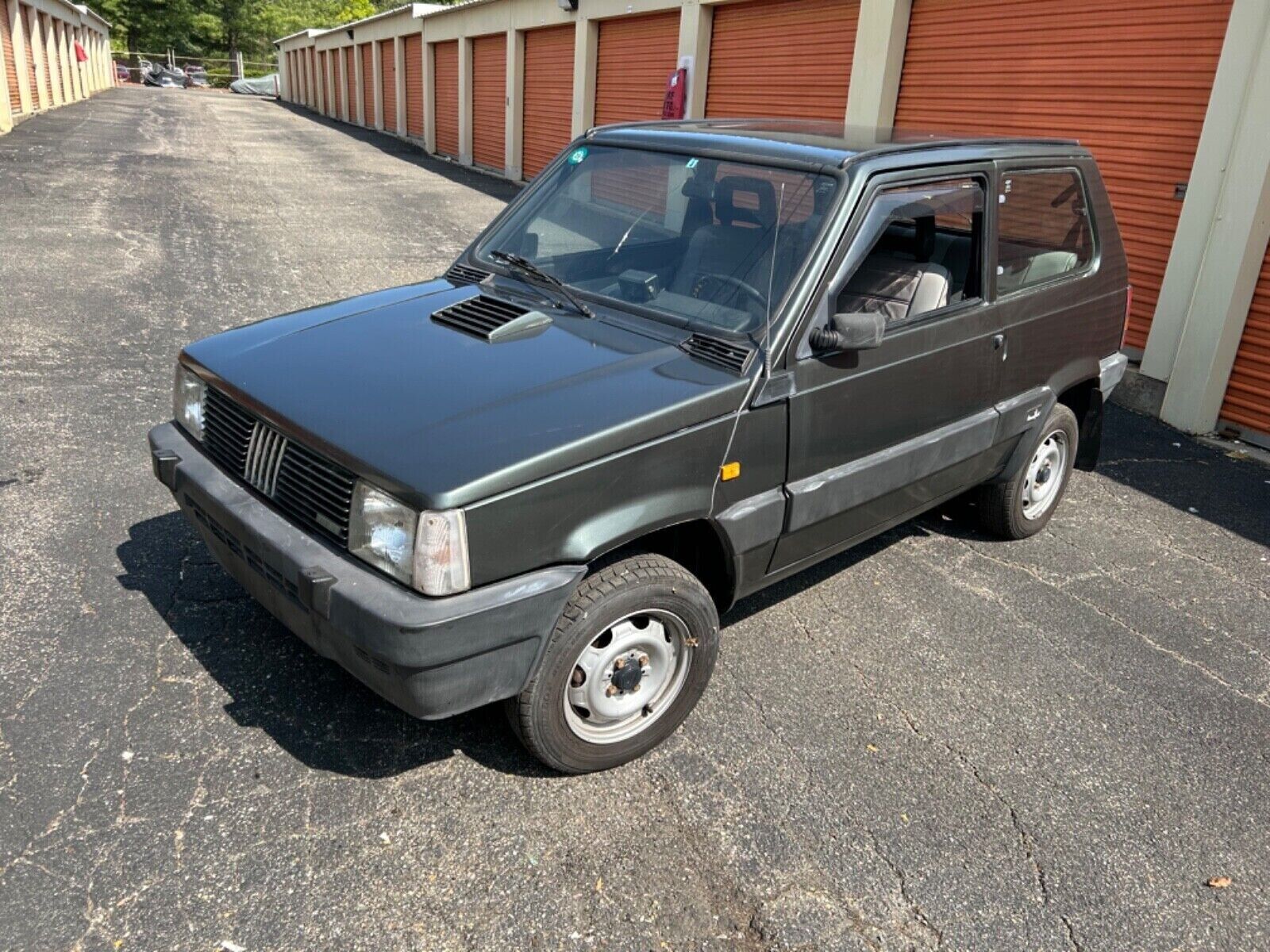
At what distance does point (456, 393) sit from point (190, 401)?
1179 mm

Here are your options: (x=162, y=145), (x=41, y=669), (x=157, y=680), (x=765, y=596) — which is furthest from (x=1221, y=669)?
(x=162, y=145)

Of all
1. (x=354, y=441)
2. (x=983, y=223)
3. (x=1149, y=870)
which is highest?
(x=983, y=223)

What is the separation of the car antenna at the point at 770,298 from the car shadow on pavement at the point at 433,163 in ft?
28.5

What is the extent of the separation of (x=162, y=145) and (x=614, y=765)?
21.7 meters

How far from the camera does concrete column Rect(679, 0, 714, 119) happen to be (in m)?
13.0

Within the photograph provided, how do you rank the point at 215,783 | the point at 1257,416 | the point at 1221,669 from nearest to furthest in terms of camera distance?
the point at 215,783
the point at 1221,669
the point at 1257,416

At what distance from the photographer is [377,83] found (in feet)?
104

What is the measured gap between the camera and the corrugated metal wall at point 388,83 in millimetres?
30058

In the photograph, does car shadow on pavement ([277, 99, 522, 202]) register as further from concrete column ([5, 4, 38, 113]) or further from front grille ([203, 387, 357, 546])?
front grille ([203, 387, 357, 546])

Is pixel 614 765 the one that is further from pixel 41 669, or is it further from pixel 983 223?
pixel 983 223

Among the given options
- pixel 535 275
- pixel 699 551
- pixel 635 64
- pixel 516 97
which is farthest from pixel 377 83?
pixel 699 551

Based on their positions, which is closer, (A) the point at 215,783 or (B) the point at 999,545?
(A) the point at 215,783

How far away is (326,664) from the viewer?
347 cm

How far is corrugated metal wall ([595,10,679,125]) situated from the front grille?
12.2 metres
